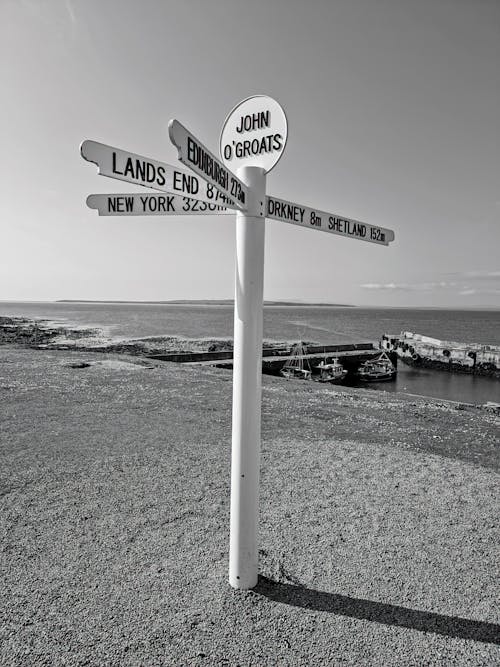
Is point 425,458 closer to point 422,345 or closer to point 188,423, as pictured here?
point 188,423

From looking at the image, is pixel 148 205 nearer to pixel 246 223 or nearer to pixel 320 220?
pixel 246 223

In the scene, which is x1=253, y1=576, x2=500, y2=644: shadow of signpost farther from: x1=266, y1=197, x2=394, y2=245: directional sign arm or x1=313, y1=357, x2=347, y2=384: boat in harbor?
x1=313, y1=357, x2=347, y2=384: boat in harbor

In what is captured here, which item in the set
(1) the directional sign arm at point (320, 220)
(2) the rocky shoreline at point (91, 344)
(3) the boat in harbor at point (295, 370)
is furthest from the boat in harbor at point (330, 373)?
(1) the directional sign arm at point (320, 220)

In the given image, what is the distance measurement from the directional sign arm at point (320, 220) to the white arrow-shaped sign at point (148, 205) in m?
0.34

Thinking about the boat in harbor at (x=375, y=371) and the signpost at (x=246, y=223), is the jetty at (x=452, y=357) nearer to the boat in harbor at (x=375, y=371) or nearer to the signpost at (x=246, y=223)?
the boat in harbor at (x=375, y=371)

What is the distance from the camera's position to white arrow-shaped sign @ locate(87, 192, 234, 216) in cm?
283

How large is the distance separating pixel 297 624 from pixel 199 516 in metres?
1.53

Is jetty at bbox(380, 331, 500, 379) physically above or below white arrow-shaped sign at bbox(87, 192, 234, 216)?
below

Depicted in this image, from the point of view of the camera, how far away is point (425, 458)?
19.0 feet

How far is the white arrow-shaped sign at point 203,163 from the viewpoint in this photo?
1.98 meters

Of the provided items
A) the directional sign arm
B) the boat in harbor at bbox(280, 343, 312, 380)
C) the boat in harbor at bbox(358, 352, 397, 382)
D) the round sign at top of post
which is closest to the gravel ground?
the directional sign arm

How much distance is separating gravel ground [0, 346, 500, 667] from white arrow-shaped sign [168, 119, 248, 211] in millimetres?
2465

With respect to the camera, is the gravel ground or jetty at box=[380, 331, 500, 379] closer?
the gravel ground

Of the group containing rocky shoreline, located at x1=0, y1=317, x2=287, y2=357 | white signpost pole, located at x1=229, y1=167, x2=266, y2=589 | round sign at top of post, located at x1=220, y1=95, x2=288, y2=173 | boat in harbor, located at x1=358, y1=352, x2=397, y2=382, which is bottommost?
boat in harbor, located at x1=358, y1=352, x2=397, y2=382
